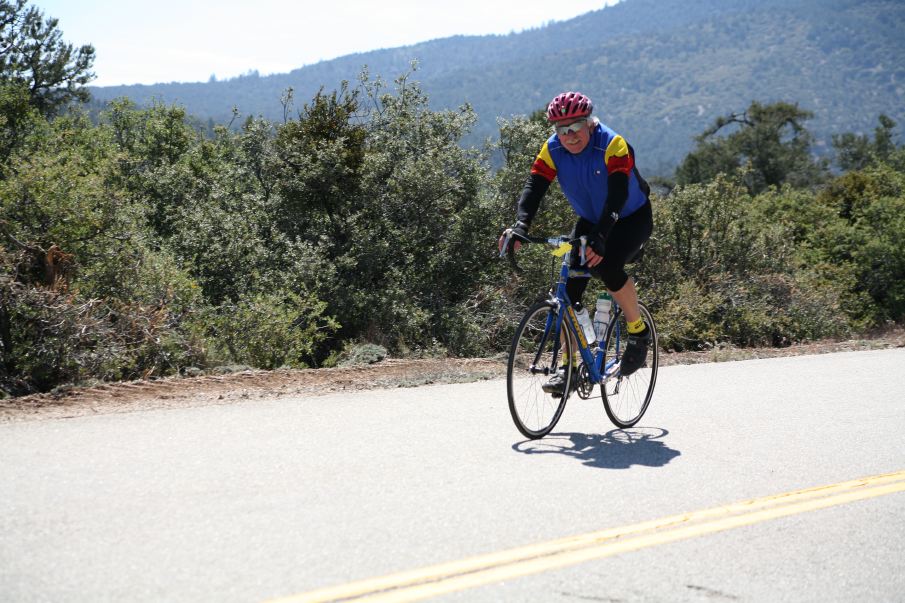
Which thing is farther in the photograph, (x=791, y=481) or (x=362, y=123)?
(x=362, y=123)

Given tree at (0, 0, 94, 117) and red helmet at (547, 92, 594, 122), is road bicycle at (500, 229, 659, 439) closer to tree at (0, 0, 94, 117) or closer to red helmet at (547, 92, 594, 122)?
red helmet at (547, 92, 594, 122)

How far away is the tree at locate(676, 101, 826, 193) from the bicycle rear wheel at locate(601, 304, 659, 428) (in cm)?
5974

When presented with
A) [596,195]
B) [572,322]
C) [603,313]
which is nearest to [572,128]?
[596,195]

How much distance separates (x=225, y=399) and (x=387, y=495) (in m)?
2.96

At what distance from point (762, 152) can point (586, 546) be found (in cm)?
6827

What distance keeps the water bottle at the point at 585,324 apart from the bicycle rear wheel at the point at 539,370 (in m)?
0.18

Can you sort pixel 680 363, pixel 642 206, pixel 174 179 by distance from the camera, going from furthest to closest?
pixel 174 179
pixel 680 363
pixel 642 206

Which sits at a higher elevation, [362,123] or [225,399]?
[362,123]

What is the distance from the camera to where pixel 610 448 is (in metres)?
5.59

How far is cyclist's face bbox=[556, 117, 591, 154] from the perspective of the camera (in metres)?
5.47

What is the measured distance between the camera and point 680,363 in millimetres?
9875

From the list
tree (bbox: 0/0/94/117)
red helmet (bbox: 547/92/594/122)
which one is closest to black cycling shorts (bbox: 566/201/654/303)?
red helmet (bbox: 547/92/594/122)

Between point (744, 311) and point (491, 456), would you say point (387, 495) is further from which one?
point (744, 311)

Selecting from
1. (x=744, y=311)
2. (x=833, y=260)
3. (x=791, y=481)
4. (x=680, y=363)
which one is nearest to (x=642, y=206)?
(x=791, y=481)
